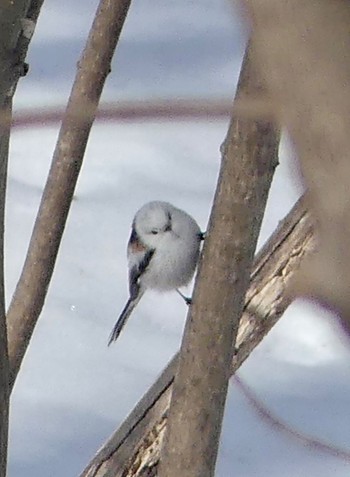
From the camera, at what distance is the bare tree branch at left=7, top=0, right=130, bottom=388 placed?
3.54 feet

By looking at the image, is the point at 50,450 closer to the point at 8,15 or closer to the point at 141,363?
the point at 141,363

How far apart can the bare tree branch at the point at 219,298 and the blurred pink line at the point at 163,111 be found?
0.55 m

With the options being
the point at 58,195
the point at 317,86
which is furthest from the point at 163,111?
the point at 58,195

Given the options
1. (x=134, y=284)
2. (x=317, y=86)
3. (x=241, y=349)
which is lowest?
(x=317, y=86)

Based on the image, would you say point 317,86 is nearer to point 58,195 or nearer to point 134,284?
point 58,195

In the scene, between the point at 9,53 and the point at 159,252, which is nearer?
the point at 9,53

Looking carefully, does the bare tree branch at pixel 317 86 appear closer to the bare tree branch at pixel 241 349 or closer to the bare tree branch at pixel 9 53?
the bare tree branch at pixel 9 53

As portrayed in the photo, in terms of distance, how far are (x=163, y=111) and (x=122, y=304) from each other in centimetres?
178

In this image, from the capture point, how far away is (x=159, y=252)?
1546 mm

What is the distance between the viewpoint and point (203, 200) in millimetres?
2301

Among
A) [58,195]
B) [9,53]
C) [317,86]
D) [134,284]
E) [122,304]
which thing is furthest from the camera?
[122,304]

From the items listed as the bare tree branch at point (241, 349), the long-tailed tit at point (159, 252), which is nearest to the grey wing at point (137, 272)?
the long-tailed tit at point (159, 252)

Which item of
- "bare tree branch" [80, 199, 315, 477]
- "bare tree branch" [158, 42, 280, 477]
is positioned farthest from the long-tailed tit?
"bare tree branch" [158, 42, 280, 477]

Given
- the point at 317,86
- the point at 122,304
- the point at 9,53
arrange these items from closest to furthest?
the point at 317,86, the point at 9,53, the point at 122,304
